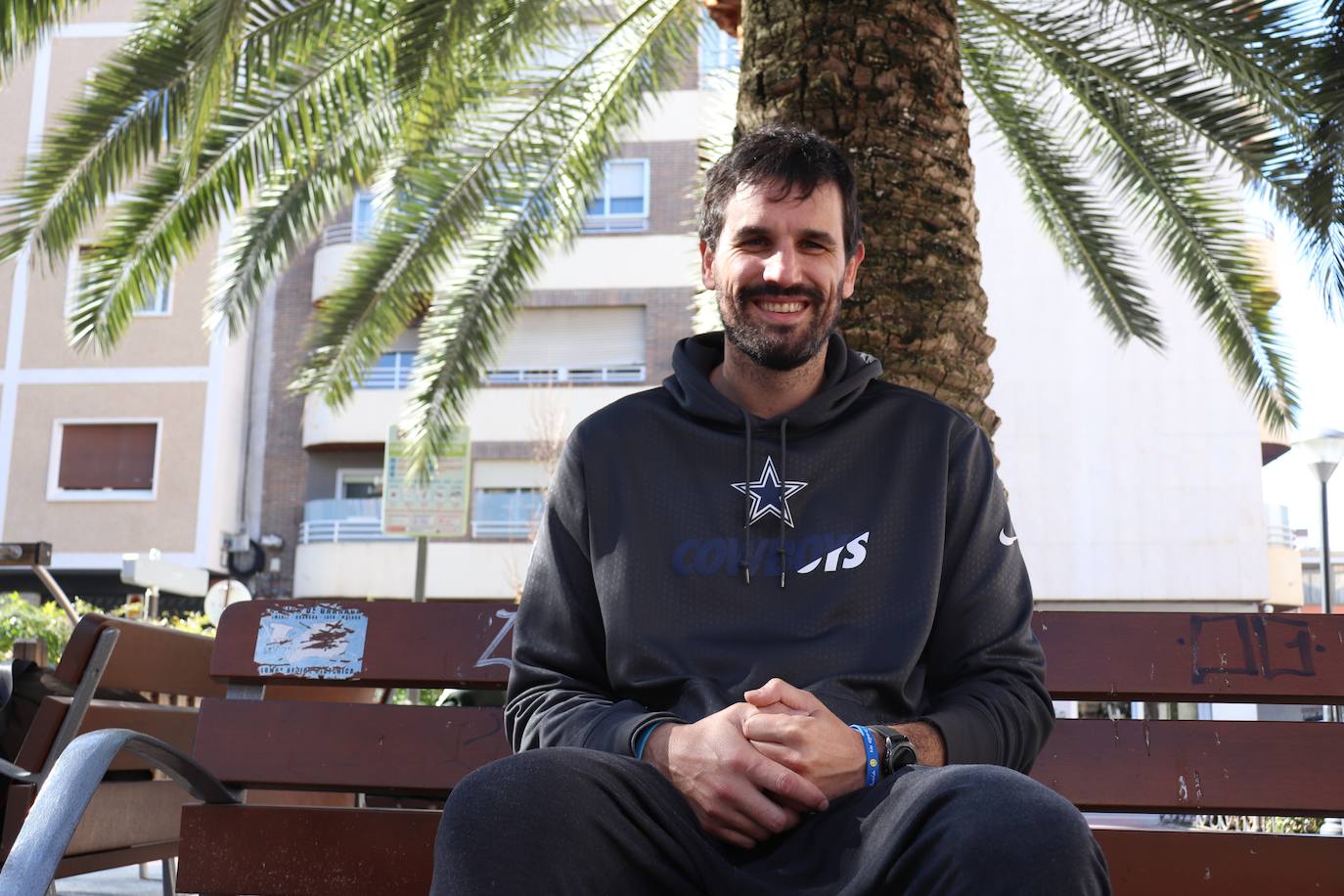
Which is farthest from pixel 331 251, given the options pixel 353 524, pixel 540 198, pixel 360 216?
pixel 540 198

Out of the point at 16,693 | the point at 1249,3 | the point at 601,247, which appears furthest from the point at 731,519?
the point at 601,247

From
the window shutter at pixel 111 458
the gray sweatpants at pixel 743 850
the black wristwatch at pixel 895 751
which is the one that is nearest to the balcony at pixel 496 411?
the window shutter at pixel 111 458

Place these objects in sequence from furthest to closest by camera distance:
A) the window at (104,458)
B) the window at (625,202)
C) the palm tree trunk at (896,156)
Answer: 1. the window at (625,202)
2. the window at (104,458)
3. the palm tree trunk at (896,156)

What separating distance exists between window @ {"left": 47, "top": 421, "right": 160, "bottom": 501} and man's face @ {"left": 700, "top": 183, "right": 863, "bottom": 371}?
2552 cm

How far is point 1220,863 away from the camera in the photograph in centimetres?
297

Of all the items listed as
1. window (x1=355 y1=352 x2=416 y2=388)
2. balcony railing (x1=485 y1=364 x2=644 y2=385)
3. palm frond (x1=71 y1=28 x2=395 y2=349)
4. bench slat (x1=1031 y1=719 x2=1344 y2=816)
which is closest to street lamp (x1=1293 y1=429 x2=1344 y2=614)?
palm frond (x1=71 y1=28 x2=395 y2=349)

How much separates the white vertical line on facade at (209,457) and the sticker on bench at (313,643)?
77.2 ft

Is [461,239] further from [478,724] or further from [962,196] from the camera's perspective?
[478,724]

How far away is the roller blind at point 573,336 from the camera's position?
2642cm

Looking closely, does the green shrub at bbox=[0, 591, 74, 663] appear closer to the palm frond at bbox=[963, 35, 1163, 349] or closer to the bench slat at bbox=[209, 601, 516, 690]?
the palm frond at bbox=[963, 35, 1163, 349]

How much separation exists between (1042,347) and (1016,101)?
18374 millimetres

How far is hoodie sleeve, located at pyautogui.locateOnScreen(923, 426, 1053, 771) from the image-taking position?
8.12 feet

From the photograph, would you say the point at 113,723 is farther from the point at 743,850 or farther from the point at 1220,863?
the point at 1220,863

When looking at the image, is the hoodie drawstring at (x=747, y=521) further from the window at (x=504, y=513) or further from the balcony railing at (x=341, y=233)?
the balcony railing at (x=341, y=233)
